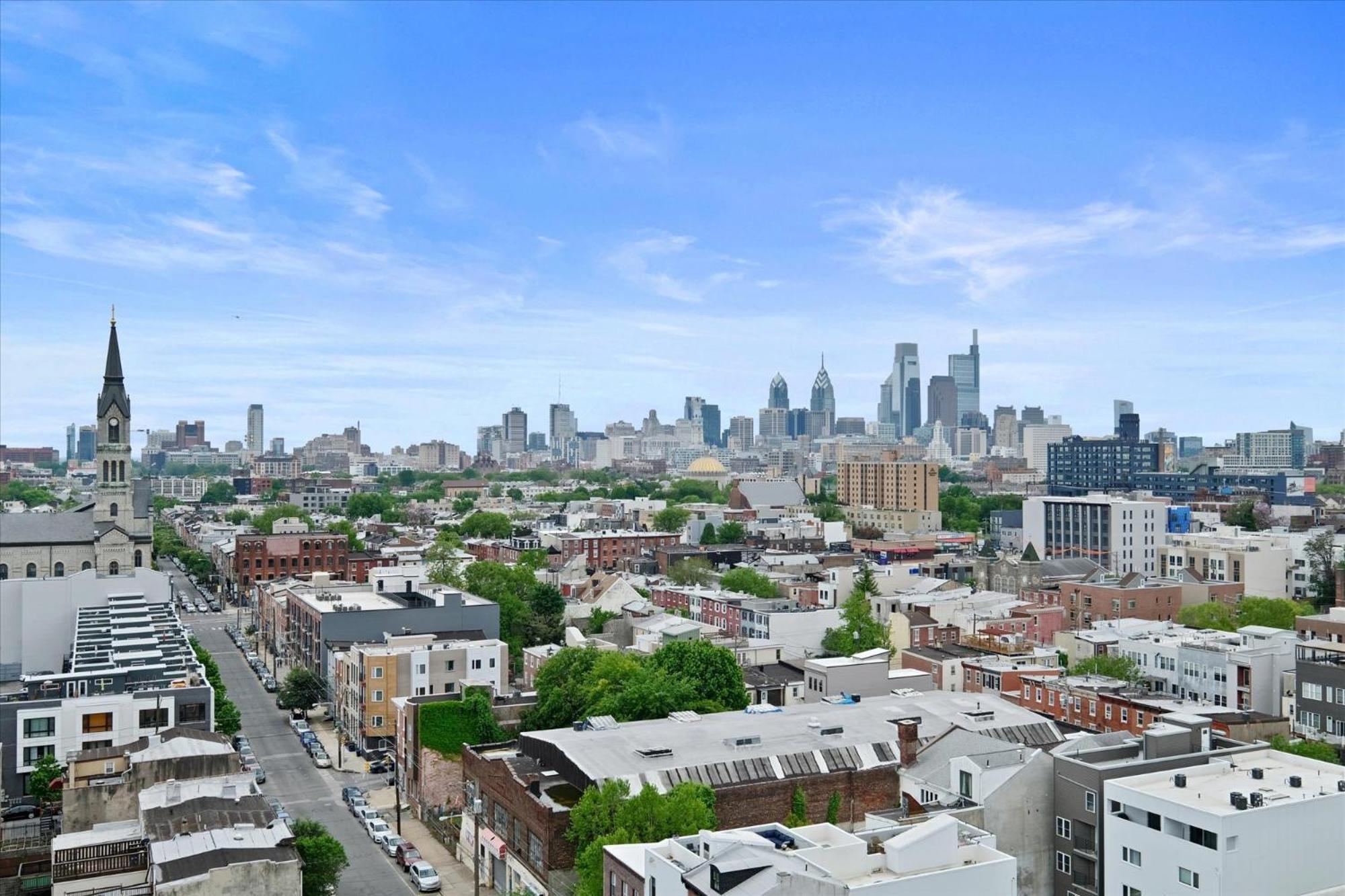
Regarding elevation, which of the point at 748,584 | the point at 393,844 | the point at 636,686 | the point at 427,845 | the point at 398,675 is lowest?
the point at 427,845

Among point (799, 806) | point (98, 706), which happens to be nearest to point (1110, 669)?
point (799, 806)

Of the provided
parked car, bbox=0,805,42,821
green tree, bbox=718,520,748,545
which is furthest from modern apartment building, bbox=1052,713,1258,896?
green tree, bbox=718,520,748,545

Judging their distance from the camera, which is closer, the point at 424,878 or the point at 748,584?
the point at 424,878

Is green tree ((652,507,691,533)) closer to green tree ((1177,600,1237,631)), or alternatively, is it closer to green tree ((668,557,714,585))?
green tree ((668,557,714,585))

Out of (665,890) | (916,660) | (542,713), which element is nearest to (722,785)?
(665,890)

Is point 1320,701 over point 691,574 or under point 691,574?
under

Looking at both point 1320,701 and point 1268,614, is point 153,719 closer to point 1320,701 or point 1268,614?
point 1320,701

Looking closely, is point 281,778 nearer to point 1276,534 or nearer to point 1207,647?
point 1207,647
